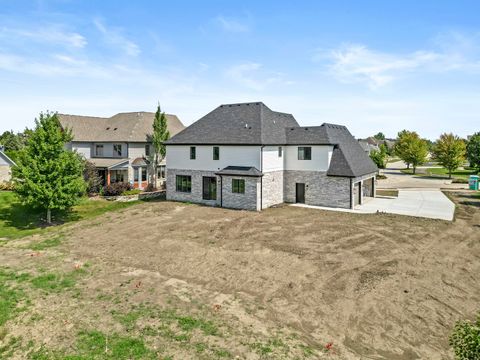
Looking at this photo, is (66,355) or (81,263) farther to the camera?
(81,263)

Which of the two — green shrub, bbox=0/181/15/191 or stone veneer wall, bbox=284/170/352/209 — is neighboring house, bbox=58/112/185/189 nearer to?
green shrub, bbox=0/181/15/191

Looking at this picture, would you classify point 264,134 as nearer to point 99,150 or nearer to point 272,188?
point 272,188

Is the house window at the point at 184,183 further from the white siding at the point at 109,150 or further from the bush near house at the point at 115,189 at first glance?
the white siding at the point at 109,150

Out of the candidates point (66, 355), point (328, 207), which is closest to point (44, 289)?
point (66, 355)

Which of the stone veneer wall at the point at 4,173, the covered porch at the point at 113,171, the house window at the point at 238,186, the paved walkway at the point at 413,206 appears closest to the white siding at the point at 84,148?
the covered porch at the point at 113,171

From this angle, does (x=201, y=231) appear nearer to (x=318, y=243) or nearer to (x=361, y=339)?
(x=318, y=243)

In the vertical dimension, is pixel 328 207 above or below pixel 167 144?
below

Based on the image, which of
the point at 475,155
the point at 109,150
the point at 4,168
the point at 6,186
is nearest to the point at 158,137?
the point at 109,150
